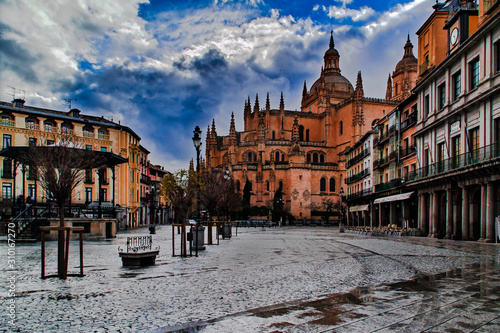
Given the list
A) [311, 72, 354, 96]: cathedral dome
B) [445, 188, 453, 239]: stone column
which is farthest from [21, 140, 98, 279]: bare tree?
[311, 72, 354, 96]: cathedral dome

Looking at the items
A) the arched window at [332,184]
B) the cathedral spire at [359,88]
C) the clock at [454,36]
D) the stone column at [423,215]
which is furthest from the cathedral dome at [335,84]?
the clock at [454,36]

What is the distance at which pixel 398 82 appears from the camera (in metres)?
79.6

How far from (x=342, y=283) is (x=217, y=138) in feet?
291

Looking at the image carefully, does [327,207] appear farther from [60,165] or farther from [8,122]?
[60,165]

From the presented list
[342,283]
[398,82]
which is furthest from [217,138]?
[342,283]

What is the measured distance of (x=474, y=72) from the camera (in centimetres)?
2189

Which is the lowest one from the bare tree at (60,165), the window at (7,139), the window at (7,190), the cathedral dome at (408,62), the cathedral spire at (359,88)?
the window at (7,190)

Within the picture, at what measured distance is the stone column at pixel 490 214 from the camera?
19203 millimetres

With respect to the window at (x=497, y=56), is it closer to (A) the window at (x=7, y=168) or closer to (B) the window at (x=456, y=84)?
(B) the window at (x=456, y=84)

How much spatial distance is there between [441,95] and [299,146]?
172ft

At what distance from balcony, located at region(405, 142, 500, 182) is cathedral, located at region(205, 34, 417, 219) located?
47883mm

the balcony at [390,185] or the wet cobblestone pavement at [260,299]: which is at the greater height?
the balcony at [390,185]

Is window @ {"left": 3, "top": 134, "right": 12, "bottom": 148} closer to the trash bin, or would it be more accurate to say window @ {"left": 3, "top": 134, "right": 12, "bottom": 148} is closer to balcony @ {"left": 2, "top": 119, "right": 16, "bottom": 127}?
balcony @ {"left": 2, "top": 119, "right": 16, "bottom": 127}

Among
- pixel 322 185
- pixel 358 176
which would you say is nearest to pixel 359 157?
pixel 358 176
